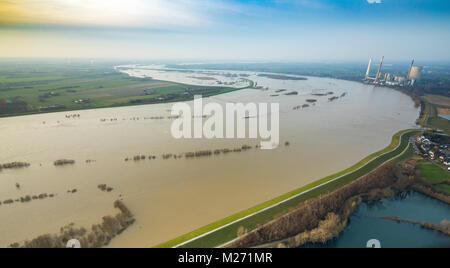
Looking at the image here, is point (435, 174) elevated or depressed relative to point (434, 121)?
depressed

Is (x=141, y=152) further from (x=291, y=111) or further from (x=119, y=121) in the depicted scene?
(x=291, y=111)

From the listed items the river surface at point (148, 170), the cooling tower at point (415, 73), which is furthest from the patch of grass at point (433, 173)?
the cooling tower at point (415, 73)

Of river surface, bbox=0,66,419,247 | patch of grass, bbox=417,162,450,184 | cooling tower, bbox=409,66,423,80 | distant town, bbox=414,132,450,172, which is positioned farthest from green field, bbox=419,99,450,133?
cooling tower, bbox=409,66,423,80

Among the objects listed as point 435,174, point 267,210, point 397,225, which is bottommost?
point 397,225

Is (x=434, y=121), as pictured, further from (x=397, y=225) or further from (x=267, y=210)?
(x=267, y=210)

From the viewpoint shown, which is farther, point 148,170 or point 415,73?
point 415,73

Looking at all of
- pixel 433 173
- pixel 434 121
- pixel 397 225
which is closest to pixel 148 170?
pixel 397 225
